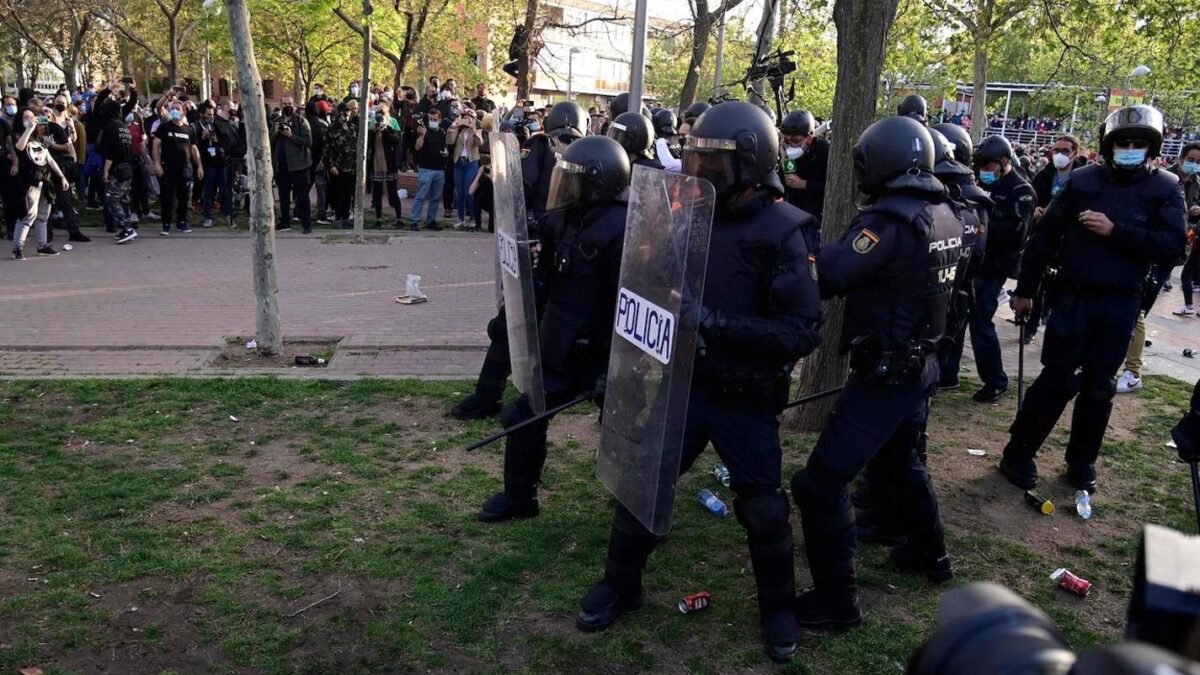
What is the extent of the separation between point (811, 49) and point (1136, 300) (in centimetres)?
1432

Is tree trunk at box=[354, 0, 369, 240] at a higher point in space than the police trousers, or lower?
higher

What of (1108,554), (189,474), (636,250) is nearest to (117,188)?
(189,474)

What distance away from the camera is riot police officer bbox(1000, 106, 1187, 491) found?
16.4 feet

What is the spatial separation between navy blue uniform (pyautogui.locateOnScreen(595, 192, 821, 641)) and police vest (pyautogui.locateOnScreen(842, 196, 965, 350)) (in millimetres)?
325

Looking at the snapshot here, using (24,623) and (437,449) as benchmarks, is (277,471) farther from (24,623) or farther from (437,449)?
(24,623)

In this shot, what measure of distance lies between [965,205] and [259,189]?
→ 216 inches

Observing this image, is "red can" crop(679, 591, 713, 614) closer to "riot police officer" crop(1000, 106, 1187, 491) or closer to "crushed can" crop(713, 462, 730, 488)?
"crushed can" crop(713, 462, 730, 488)

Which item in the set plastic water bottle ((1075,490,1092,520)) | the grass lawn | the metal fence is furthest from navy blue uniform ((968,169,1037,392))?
the metal fence

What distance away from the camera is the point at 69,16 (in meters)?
30.2

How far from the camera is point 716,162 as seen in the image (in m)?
3.43

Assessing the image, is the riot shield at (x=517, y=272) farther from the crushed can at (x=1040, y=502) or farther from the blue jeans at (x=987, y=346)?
the blue jeans at (x=987, y=346)

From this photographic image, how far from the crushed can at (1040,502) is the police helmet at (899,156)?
239 cm

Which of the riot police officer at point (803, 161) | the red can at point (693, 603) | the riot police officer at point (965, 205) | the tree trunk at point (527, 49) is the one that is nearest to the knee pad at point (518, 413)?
the red can at point (693, 603)

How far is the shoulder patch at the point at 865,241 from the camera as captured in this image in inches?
137
